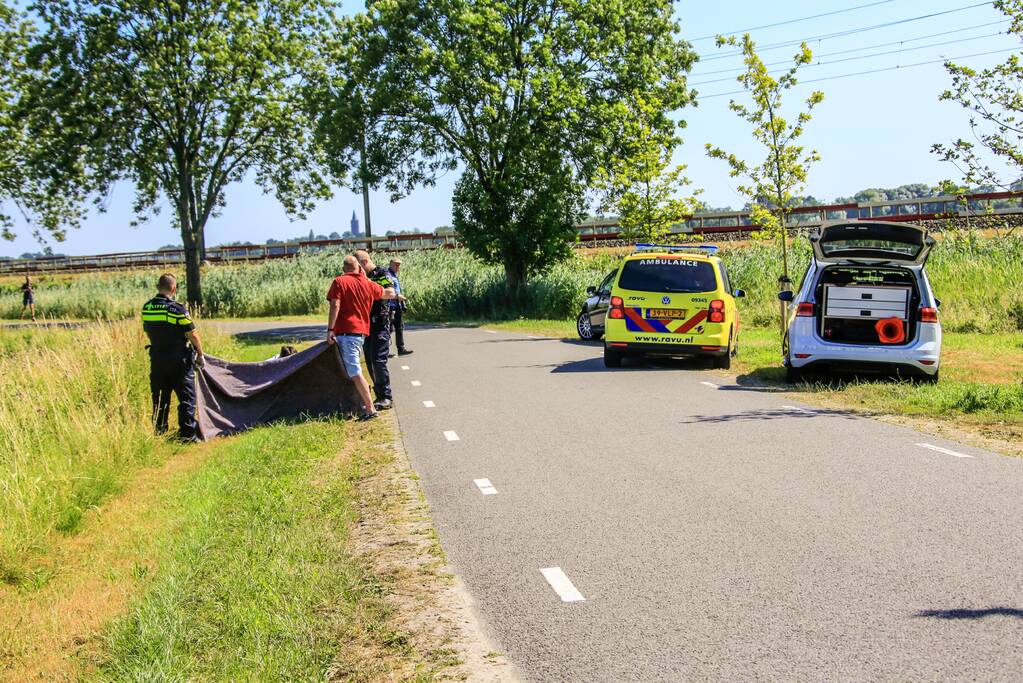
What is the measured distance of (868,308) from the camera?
14.0 meters

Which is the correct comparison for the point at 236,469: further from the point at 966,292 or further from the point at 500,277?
the point at 500,277

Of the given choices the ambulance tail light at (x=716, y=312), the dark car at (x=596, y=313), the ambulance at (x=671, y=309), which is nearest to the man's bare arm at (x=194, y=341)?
the ambulance at (x=671, y=309)

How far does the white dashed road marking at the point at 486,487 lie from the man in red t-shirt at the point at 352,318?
4.23 metres

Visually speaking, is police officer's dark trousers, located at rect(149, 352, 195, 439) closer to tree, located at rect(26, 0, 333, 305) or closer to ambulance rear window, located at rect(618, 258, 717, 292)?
ambulance rear window, located at rect(618, 258, 717, 292)

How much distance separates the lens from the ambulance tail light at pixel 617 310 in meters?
17.1

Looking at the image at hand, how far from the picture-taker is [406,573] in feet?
19.7

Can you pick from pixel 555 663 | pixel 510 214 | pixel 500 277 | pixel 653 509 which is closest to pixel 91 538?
pixel 653 509

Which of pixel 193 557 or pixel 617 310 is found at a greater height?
pixel 617 310

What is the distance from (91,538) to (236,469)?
1.62 metres

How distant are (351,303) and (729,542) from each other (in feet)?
23.0

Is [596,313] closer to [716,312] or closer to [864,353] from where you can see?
[716,312]

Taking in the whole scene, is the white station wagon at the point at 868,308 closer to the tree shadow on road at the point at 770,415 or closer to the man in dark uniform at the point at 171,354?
the tree shadow on road at the point at 770,415

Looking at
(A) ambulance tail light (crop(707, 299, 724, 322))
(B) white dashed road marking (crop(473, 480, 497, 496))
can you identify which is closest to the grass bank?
(B) white dashed road marking (crop(473, 480, 497, 496))

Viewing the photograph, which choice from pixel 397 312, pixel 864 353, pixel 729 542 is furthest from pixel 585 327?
pixel 729 542
